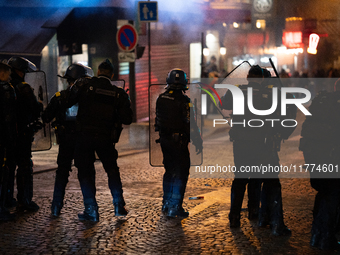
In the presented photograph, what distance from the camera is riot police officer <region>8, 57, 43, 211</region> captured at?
6023mm

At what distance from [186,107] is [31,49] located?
296 inches

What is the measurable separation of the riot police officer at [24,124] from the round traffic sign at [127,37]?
18.1ft

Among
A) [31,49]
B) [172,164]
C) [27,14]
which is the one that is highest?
[27,14]

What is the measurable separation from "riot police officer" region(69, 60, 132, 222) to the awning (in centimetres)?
659

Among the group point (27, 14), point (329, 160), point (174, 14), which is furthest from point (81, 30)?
point (329, 160)

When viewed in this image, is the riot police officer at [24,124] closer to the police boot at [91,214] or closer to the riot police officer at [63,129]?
the riot police officer at [63,129]

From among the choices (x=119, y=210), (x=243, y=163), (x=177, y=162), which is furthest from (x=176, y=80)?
(x=119, y=210)

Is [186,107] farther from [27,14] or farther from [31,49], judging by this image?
[27,14]

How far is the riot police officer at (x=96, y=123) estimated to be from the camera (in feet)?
18.7

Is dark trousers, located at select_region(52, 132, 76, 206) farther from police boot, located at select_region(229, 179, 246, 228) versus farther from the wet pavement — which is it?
police boot, located at select_region(229, 179, 246, 228)

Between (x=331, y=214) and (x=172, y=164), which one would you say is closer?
(x=331, y=214)

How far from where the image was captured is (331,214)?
4.85 meters

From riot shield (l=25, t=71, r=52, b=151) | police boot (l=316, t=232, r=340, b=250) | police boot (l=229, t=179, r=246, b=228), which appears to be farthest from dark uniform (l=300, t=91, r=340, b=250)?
riot shield (l=25, t=71, r=52, b=151)

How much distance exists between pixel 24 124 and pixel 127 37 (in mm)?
6009
